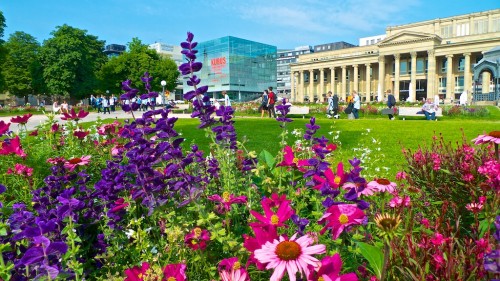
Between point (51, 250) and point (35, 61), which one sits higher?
point (35, 61)

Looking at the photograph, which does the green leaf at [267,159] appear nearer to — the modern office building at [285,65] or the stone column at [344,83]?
the stone column at [344,83]

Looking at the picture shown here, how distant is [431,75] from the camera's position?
229ft

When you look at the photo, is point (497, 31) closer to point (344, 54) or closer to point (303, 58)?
point (344, 54)

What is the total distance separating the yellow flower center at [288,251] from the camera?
116 centimetres

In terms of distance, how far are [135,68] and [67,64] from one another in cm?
913

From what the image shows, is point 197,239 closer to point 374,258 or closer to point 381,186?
point 374,258

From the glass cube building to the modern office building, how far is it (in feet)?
117

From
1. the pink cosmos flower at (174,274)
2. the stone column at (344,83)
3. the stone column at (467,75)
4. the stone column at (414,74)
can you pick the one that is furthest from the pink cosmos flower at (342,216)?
the stone column at (344,83)

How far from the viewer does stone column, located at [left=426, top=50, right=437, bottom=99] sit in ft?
227

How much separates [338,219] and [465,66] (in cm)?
7554

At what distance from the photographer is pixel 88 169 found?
4238mm

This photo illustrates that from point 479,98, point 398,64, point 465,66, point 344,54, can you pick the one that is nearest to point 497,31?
point 465,66

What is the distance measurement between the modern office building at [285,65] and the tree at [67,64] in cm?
10421

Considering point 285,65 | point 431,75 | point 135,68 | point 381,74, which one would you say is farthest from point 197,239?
point 285,65
